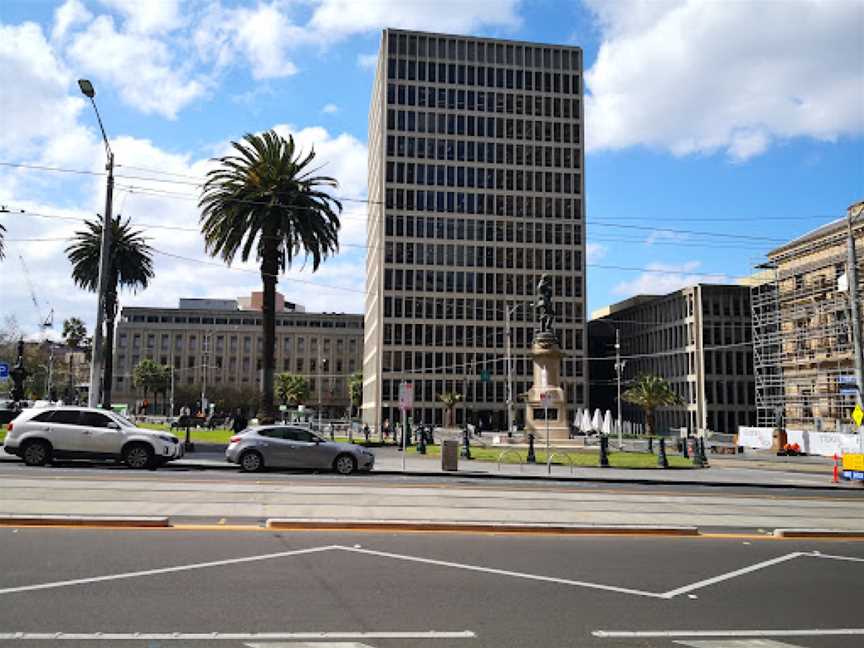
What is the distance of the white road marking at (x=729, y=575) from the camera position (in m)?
8.09

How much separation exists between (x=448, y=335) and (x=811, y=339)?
48742 millimetres

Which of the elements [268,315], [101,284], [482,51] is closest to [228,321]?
[482,51]

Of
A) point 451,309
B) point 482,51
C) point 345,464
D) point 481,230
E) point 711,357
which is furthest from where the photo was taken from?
point 482,51

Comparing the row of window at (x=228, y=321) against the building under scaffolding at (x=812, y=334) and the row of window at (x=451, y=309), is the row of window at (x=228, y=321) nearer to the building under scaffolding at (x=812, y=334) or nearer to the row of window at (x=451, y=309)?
the row of window at (x=451, y=309)

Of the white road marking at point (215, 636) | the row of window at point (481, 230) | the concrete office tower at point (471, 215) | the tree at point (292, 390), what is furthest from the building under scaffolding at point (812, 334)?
the tree at point (292, 390)

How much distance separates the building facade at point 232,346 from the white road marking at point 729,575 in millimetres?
129601

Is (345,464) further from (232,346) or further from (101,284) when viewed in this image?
(232,346)

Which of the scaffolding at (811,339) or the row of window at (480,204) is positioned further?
the row of window at (480,204)

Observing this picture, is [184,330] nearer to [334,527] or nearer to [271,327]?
[271,327]

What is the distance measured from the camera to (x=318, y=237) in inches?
1410

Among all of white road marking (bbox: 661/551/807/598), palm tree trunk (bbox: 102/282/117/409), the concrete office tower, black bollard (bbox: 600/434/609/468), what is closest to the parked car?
white road marking (bbox: 661/551/807/598)

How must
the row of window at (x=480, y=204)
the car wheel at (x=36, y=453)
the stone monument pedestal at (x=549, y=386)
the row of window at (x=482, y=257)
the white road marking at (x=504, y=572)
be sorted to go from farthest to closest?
the row of window at (x=480, y=204) → the row of window at (x=482, y=257) → the stone monument pedestal at (x=549, y=386) → the car wheel at (x=36, y=453) → the white road marking at (x=504, y=572)

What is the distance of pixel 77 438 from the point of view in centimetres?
1984

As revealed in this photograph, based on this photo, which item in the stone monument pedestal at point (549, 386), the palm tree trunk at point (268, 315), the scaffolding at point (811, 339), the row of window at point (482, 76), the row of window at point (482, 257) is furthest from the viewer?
the row of window at point (482, 76)
